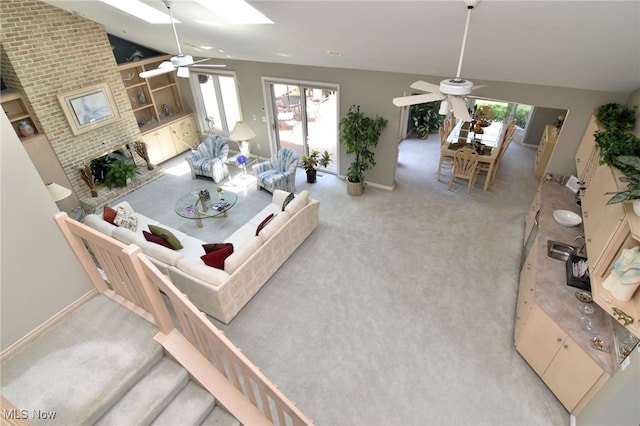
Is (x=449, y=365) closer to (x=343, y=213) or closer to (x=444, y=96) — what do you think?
(x=444, y=96)

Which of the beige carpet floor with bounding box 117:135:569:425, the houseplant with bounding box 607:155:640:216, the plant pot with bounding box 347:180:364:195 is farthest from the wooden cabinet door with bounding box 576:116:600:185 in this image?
the plant pot with bounding box 347:180:364:195

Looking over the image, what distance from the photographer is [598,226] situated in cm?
311

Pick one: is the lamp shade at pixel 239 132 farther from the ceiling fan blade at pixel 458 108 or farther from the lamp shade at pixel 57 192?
the ceiling fan blade at pixel 458 108

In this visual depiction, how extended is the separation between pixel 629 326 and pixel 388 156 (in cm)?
475

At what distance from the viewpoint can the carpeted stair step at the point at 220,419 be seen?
2.42 m

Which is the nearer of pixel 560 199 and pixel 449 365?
pixel 449 365

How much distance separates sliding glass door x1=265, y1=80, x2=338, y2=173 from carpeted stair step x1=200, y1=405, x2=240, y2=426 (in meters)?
5.69

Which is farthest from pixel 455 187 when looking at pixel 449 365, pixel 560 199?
pixel 449 365

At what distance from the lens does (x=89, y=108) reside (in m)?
6.53

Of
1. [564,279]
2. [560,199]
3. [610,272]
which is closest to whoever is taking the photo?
[610,272]

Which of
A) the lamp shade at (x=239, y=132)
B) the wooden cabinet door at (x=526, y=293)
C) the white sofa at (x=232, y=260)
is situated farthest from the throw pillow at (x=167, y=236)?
the wooden cabinet door at (x=526, y=293)

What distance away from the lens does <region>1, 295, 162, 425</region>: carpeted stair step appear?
2.10 m

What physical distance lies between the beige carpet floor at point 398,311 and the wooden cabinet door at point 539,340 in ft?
0.61

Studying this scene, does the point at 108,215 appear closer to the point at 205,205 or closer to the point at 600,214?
the point at 205,205
